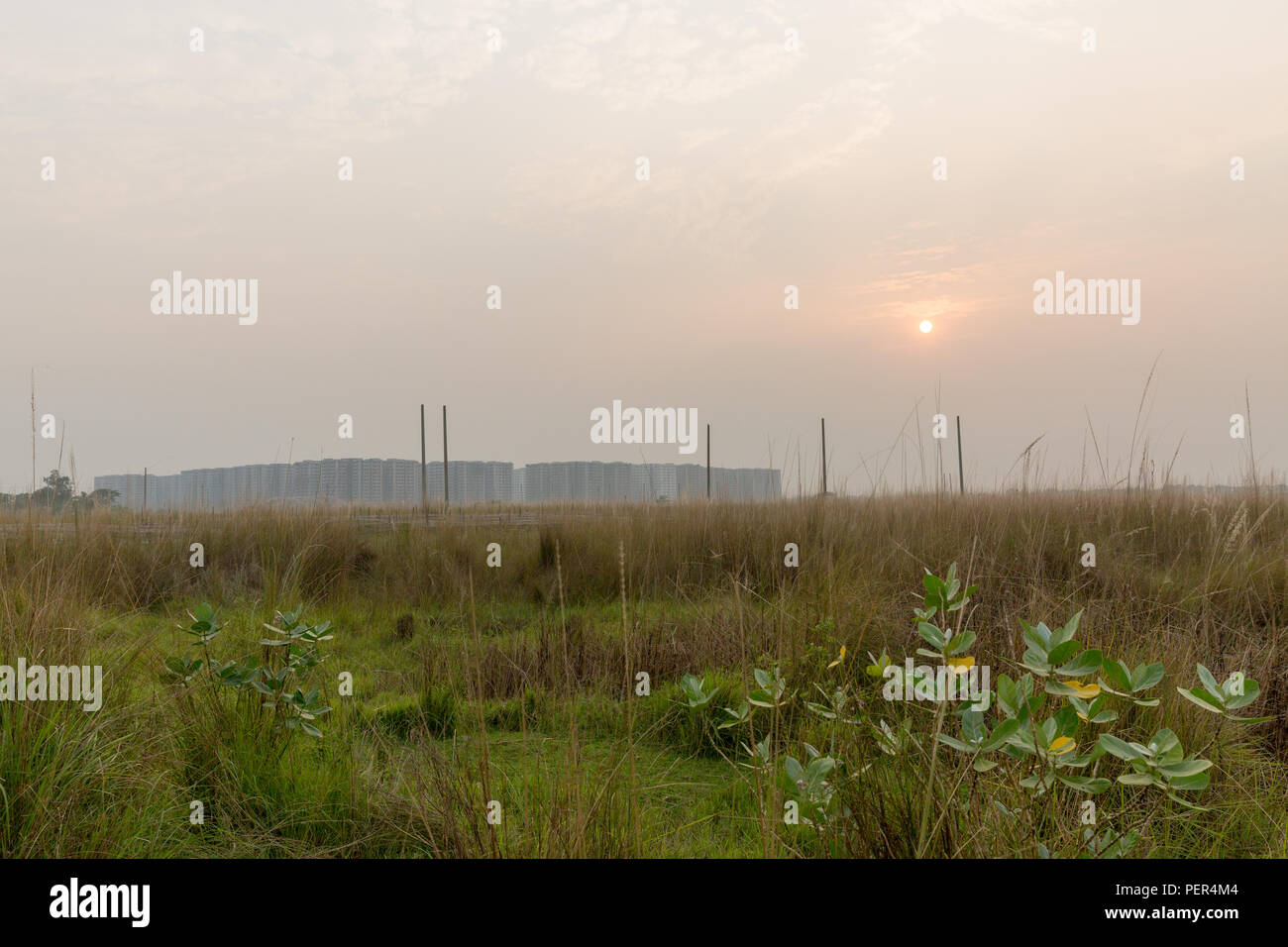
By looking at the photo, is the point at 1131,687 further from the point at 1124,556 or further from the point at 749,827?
the point at 1124,556

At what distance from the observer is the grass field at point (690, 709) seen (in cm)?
147

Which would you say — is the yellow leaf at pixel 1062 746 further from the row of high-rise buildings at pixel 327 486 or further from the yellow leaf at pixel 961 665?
the row of high-rise buildings at pixel 327 486

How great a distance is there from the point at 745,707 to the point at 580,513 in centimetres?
495

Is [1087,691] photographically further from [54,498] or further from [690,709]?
[54,498]

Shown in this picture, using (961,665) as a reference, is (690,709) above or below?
below

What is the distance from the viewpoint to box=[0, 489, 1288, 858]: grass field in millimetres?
1466

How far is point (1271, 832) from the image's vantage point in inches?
68.6

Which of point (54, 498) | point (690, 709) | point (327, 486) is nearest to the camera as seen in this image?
point (690, 709)

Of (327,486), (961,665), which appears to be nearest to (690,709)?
(961,665)

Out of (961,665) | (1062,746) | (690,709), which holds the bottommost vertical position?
(690,709)

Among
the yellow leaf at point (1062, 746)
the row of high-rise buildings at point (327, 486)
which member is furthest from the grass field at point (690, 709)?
the row of high-rise buildings at point (327, 486)

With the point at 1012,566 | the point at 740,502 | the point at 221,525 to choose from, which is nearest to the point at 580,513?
the point at 740,502

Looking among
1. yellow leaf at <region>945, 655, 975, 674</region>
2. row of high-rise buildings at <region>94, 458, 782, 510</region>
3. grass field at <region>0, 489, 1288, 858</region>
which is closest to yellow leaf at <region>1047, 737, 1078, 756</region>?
grass field at <region>0, 489, 1288, 858</region>

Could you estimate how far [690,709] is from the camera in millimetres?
2592
